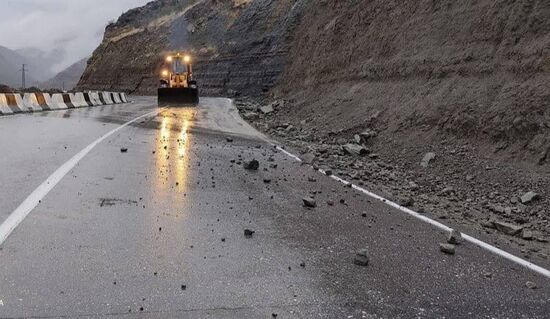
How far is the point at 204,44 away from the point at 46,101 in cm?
3048

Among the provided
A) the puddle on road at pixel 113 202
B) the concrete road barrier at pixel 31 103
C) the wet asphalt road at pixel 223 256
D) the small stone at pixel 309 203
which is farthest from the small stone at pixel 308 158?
the concrete road barrier at pixel 31 103

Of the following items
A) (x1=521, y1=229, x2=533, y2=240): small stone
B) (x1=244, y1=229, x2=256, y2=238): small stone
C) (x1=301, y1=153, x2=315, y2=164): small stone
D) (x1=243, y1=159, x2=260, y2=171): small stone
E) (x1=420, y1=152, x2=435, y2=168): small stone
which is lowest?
(x1=521, y1=229, x2=533, y2=240): small stone

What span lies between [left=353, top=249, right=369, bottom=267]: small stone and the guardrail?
17458mm

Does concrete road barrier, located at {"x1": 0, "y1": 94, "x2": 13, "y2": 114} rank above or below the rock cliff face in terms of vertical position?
below

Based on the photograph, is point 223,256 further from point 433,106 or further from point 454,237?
point 433,106

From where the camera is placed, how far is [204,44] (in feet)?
173

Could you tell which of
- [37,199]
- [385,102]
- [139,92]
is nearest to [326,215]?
[37,199]

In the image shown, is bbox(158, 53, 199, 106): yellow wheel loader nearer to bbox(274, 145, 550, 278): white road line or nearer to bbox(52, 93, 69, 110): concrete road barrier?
bbox(52, 93, 69, 110): concrete road barrier

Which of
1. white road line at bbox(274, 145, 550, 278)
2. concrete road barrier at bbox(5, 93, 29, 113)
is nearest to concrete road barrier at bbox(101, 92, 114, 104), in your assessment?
concrete road barrier at bbox(5, 93, 29, 113)

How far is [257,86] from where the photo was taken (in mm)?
37031

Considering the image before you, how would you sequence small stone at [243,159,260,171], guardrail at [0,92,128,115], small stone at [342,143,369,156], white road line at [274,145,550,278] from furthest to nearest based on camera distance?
guardrail at [0,92,128,115]
small stone at [342,143,369,156]
small stone at [243,159,260,171]
white road line at [274,145,550,278]

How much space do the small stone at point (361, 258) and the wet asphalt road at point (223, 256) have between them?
0.09 m

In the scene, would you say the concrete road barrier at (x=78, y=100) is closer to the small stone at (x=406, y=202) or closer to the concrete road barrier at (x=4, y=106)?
the concrete road barrier at (x=4, y=106)

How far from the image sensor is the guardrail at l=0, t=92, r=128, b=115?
2000 cm
